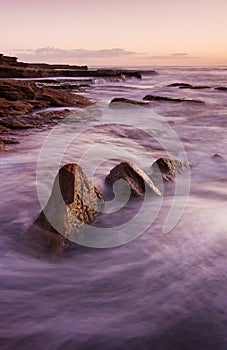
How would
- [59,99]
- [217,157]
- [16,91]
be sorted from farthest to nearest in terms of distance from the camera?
1. [59,99]
2. [16,91]
3. [217,157]

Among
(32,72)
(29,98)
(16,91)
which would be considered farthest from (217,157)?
(32,72)

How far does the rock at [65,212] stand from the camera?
3803 mm

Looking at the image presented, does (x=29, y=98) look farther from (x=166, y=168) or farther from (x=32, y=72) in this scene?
(x=32, y=72)

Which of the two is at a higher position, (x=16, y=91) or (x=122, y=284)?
(x=16, y=91)

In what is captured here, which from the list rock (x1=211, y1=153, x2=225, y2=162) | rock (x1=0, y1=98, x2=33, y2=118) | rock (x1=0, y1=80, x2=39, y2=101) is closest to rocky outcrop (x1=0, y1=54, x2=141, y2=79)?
rock (x1=0, y1=80, x2=39, y2=101)

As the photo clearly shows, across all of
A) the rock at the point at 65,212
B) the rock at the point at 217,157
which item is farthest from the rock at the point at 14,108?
the rock at the point at 65,212

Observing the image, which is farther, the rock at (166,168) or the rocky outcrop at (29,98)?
the rocky outcrop at (29,98)

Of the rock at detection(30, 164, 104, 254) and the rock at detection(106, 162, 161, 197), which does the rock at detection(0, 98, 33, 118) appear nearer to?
the rock at detection(106, 162, 161, 197)

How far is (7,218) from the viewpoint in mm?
4758

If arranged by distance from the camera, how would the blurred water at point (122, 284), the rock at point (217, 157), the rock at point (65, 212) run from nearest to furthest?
the blurred water at point (122, 284) → the rock at point (65, 212) → the rock at point (217, 157)

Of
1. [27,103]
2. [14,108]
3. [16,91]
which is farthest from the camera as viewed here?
[16,91]

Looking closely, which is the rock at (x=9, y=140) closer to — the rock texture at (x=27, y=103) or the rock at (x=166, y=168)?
the rock texture at (x=27, y=103)

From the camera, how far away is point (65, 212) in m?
3.81

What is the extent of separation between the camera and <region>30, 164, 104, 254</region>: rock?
3.80 metres
